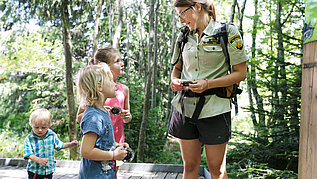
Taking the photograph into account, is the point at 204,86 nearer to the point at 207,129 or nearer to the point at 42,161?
the point at 207,129

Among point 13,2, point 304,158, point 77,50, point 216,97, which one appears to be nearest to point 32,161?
point 216,97

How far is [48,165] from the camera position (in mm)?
2252

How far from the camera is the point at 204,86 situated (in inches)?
62.1

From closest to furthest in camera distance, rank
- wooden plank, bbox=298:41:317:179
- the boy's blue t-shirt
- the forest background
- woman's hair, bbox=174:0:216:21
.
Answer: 1. wooden plank, bbox=298:41:317:179
2. the boy's blue t-shirt
3. woman's hair, bbox=174:0:216:21
4. the forest background

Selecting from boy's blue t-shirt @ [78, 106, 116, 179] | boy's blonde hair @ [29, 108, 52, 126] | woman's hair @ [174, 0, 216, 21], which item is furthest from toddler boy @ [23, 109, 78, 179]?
woman's hair @ [174, 0, 216, 21]

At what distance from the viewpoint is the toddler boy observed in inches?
86.5

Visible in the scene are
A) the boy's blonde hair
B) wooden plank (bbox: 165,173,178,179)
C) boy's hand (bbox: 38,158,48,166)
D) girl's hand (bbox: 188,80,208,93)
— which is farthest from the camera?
wooden plank (bbox: 165,173,178,179)

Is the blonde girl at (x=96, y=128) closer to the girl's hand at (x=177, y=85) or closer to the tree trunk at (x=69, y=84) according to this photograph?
the girl's hand at (x=177, y=85)

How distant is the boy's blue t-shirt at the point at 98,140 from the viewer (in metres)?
1.41

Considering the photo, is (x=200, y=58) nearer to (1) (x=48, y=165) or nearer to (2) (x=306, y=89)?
(2) (x=306, y=89)

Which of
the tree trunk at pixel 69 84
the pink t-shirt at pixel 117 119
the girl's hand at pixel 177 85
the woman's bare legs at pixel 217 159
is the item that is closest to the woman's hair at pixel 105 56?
the pink t-shirt at pixel 117 119

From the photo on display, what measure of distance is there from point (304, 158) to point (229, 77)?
23.3 inches

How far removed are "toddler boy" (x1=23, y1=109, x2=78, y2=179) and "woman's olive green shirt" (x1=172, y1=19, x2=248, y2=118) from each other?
1.14m

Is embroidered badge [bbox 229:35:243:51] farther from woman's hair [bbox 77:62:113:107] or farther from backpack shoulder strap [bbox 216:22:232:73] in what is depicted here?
woman's hair [bbox 77:62:113:107]
